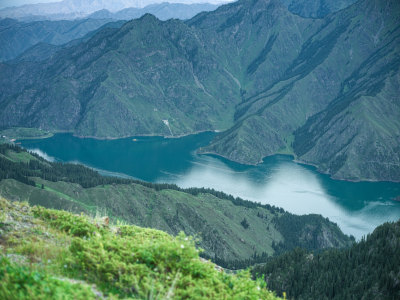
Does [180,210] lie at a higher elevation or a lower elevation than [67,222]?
lower

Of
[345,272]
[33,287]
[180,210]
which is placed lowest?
[180,210]

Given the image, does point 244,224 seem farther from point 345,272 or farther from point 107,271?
point 107,271

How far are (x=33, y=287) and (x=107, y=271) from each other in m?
3.32

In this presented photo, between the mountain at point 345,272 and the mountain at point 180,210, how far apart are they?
57.0 metres

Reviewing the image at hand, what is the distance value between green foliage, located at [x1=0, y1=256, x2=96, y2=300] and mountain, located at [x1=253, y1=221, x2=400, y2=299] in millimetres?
38898

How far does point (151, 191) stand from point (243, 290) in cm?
13843

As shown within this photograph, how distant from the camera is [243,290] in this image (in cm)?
1602

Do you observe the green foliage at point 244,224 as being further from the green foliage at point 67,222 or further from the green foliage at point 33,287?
the green foliage at point 33,287

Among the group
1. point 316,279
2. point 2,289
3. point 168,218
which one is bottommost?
point 168,218

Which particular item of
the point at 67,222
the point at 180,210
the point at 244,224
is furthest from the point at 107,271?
the point at 244,224

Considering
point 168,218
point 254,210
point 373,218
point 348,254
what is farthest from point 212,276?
point 373,218

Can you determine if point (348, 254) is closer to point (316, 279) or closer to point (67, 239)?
point (316, 279)

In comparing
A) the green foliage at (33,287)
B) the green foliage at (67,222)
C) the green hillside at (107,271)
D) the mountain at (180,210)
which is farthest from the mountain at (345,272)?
the mountain at (180,210)

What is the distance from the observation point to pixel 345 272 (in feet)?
180
